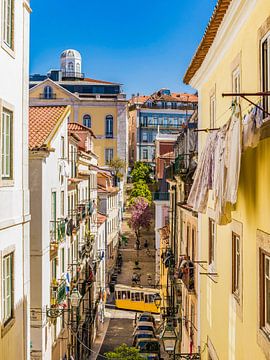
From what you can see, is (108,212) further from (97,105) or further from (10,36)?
(10,36)

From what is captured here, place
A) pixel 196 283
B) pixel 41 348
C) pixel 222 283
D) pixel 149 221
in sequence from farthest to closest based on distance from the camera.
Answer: pixel 149 221
pixel 41 348
pixel 196 283
pixel 222 283

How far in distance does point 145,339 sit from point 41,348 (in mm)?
12306

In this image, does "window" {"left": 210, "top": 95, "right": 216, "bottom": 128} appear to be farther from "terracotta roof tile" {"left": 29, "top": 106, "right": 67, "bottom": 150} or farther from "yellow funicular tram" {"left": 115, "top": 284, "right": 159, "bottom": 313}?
"yellow funicular tram" {"left": 115, "top": 284, "right": 159, "bottom": 313}

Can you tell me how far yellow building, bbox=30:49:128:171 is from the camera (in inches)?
2648

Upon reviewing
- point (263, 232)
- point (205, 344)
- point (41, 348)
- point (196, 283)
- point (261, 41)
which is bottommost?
point (41, 348)

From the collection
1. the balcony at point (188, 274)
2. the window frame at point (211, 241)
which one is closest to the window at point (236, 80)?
the window frame at point (211, 241)

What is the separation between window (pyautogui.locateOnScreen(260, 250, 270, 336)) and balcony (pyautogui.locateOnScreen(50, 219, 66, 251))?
Result: 470 inches

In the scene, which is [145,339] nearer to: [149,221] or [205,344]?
[205,344]

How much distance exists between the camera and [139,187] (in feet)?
221

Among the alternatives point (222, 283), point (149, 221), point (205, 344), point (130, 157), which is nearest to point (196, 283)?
point (205, 344)

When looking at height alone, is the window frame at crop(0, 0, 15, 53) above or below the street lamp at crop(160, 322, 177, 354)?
above

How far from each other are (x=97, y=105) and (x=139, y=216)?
1821cm

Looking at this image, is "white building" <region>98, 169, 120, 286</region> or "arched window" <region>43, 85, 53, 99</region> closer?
"white building" <region>98, 169, 120, 286</region>

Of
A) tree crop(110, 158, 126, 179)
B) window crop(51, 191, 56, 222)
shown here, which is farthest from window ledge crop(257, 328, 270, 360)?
tree crop(110, 158, 126, 179)
